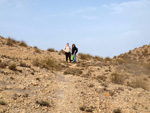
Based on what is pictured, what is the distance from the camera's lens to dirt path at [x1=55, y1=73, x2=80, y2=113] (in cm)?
627

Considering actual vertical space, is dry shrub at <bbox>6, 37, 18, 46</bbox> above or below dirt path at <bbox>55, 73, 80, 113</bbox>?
above

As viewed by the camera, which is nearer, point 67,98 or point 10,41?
point 67,98

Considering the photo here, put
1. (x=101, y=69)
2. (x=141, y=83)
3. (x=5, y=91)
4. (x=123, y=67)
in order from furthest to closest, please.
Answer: (x=123, y=67), (x=101, y=69), (x=141, y=83), (x=5, y=91)

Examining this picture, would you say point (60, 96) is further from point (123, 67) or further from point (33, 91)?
point (123, 67)

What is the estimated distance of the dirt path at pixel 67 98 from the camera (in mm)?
6266

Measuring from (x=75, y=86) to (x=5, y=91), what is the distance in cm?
326

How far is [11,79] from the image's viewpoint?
7.98 m

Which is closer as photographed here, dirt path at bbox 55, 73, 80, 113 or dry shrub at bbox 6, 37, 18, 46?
dirt path at bbox 55, 73, 80, 113

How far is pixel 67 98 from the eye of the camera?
7.20 m

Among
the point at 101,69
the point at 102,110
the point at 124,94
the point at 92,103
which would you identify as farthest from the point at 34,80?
the point at 101,69

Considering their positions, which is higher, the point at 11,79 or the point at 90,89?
the point at 11,79

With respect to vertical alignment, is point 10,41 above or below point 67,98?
above

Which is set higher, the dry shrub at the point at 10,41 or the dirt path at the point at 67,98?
the dry shrub at the point at 10,41

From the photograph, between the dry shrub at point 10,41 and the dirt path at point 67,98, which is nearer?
the dirt path at point 67,98
